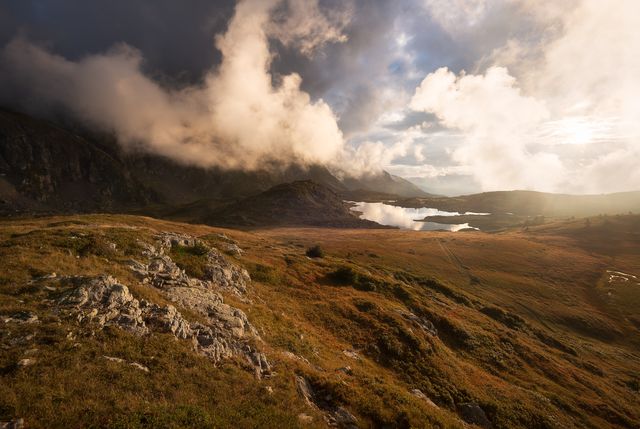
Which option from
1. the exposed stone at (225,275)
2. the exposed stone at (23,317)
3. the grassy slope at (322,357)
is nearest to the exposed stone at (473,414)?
the grassy slope at (322,357)

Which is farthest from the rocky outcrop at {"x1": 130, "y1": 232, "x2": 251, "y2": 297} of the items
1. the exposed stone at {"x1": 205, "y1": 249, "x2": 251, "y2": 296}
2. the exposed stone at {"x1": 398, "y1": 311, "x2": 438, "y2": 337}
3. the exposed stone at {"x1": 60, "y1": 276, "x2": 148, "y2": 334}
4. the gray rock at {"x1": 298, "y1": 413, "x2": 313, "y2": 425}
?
the exposed stone at {"x1": 398, "y1": 311, "x2": 438, "y2": 337}

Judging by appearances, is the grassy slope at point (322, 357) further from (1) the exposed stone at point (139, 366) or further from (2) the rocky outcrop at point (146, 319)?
(2) the rocky outcrop at point (146, 319)

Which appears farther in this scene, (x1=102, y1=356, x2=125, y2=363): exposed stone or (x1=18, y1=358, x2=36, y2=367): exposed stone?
(x1=102, y1=356, x2=125, y2=363): exposed stone

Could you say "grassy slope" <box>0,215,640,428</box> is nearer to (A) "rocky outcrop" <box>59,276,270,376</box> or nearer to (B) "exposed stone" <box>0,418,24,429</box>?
(B) "exposed stone" <box>0,418,24,429</box>

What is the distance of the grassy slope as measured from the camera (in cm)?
1456

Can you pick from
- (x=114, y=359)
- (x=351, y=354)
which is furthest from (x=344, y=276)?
(x=114, y=359)

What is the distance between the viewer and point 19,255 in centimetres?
2442

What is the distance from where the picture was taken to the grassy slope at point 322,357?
14.6 metres

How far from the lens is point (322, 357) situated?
95.5ft

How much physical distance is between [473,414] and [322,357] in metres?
16.0

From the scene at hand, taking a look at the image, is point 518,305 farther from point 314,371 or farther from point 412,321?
point 314,371

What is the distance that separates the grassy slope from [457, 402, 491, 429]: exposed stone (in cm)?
117

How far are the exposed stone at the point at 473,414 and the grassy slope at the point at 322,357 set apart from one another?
1.17 m

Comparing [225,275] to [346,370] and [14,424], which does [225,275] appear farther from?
[14,424]
